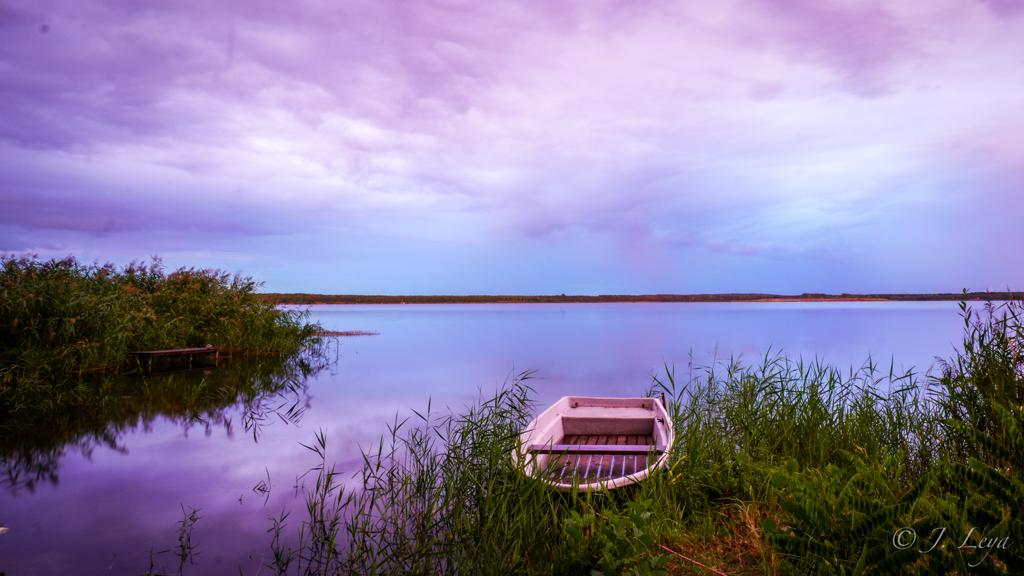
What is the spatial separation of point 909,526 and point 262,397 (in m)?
14.1

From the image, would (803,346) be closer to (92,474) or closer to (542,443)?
(542,443)

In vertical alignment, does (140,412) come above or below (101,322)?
below

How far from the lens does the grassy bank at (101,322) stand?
1204cm

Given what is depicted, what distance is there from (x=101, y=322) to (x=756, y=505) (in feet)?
48.9

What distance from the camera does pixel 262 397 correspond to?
47.3 ft

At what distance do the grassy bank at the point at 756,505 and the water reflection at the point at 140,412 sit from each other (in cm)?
411

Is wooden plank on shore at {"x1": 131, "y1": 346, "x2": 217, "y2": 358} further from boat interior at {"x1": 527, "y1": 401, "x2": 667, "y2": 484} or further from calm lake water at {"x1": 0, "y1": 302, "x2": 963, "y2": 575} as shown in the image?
boat interior at {"x1": 527, "y1": 401, "x2": 667, "y2": 484}

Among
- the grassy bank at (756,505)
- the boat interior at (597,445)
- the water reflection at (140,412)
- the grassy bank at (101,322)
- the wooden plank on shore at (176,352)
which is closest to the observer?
the grassy bank at (756,505)

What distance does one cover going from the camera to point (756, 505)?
17.7 feet

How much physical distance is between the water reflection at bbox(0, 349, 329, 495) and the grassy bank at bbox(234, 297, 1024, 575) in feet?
13.5

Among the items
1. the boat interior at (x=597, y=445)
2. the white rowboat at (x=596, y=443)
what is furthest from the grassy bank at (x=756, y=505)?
the boat interior at (x=597, y=445)

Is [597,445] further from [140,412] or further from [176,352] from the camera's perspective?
[176,352]

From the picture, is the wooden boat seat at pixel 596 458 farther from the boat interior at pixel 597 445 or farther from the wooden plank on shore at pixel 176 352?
the wooden plank on shore at pixel 176 352

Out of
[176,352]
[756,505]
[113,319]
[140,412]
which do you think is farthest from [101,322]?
[756,505]
